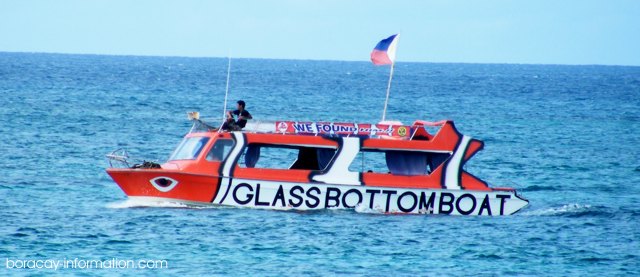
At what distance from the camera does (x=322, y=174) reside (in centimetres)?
2875

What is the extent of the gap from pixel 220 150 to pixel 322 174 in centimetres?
251

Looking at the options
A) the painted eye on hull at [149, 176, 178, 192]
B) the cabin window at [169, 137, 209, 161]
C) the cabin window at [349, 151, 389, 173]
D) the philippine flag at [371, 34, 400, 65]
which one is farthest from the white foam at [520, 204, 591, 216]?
the cabin window at [349, 151, 389, 173]

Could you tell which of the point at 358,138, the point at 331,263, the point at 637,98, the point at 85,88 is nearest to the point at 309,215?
the point at 358,138

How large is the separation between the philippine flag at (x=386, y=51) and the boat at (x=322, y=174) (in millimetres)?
2258

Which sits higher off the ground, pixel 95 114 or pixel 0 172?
pixel 95 114

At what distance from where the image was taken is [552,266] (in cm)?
2425

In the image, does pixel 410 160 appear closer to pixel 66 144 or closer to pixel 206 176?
pixel 206 176

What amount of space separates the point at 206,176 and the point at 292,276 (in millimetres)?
6480

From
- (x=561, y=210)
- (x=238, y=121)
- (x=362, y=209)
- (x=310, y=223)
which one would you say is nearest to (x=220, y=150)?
(x=238, y=121)

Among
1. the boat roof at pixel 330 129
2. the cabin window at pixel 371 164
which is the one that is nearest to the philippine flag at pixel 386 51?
the boat roof at pixel 330 129

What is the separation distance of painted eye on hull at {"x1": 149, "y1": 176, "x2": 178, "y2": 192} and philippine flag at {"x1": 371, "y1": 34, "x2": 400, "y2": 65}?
6686 millimetres

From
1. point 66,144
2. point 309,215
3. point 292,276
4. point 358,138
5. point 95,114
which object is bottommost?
point 292,276

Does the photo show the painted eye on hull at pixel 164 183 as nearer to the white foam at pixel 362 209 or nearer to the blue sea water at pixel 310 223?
the blue sea water at pixel 310 223

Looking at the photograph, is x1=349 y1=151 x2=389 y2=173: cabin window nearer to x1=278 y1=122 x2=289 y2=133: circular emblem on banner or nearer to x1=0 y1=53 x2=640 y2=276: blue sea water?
x1=0 y1=53 x2=640 y2=276: blue sea water
